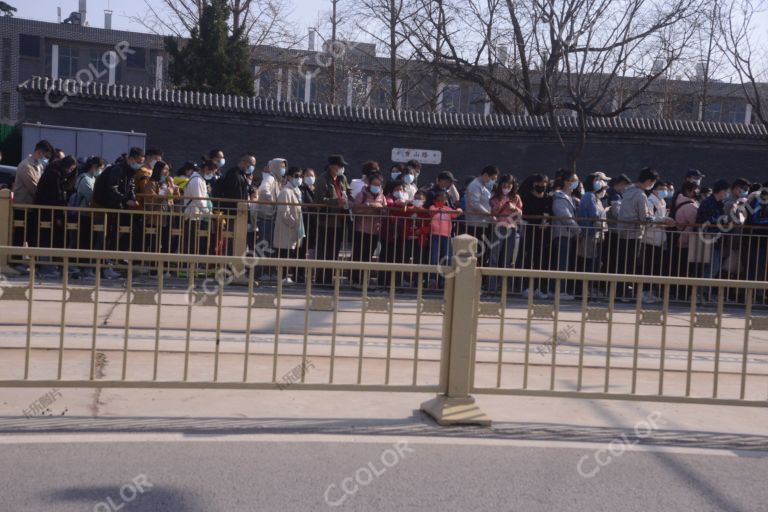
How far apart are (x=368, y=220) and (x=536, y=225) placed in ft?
7.62

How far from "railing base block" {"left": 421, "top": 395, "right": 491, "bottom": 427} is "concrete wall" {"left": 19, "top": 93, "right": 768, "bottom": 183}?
18.3 meters

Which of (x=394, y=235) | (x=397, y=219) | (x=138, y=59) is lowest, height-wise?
(x=394, y=235)

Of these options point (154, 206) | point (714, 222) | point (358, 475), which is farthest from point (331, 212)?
point (358, 475)

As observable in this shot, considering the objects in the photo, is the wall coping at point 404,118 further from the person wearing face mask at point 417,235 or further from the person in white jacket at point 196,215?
the person wearing face mask at point 417,235

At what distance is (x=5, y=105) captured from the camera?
5562cm

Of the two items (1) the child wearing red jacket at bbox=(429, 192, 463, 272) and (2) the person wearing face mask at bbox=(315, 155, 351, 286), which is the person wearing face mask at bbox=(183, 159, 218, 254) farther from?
(1) the child wearing red jacket at bbox=(429, 192, 463, 272)

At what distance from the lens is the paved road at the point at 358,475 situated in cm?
473

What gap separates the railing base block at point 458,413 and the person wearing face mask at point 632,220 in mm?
7433

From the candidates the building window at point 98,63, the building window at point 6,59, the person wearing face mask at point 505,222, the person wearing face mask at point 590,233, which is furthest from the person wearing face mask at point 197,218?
the building window at point 6,59

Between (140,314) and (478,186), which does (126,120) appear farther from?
(140,314)

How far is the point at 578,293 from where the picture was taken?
536 inches

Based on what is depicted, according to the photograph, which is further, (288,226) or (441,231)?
(288,226)

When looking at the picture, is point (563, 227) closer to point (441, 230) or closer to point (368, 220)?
point (441, 230)

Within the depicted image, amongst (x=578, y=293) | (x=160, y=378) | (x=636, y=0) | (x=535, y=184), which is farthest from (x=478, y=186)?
(x=636, y=0)
